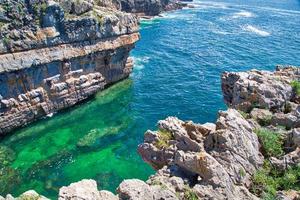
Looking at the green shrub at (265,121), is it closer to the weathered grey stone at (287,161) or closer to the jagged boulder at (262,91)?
the jagged boulder at (262,91)

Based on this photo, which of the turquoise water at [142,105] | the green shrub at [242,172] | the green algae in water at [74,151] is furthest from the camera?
the turquoise water at [142,105]

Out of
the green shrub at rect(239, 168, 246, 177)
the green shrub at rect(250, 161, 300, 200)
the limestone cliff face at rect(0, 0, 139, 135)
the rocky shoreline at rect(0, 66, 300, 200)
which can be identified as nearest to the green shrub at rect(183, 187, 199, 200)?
the rocky shoreline at rect(0, 66, 300, 200)

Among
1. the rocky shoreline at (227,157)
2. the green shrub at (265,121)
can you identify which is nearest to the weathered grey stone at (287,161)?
the rocky shoreline at (227,157)

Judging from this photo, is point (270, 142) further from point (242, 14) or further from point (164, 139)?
point (242, 14)

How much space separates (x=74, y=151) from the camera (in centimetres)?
5062

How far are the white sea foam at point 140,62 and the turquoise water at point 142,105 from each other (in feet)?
0.75

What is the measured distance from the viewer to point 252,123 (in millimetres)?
30422

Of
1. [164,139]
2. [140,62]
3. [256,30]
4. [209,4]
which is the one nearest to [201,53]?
[140,62]

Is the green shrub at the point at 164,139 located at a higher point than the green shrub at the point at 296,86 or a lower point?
lower

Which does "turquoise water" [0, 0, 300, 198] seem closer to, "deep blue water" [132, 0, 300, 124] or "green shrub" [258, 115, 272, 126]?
"deep blue water" [132, 0, 300, 124]

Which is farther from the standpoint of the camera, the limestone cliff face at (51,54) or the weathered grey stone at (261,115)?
the limestone cliff face at (51,54)

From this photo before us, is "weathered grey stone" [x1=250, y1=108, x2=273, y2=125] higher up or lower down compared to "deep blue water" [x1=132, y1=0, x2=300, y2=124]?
higher up

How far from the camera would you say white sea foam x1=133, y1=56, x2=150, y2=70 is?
81312mm

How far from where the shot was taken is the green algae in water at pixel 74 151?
4481 centimetres
